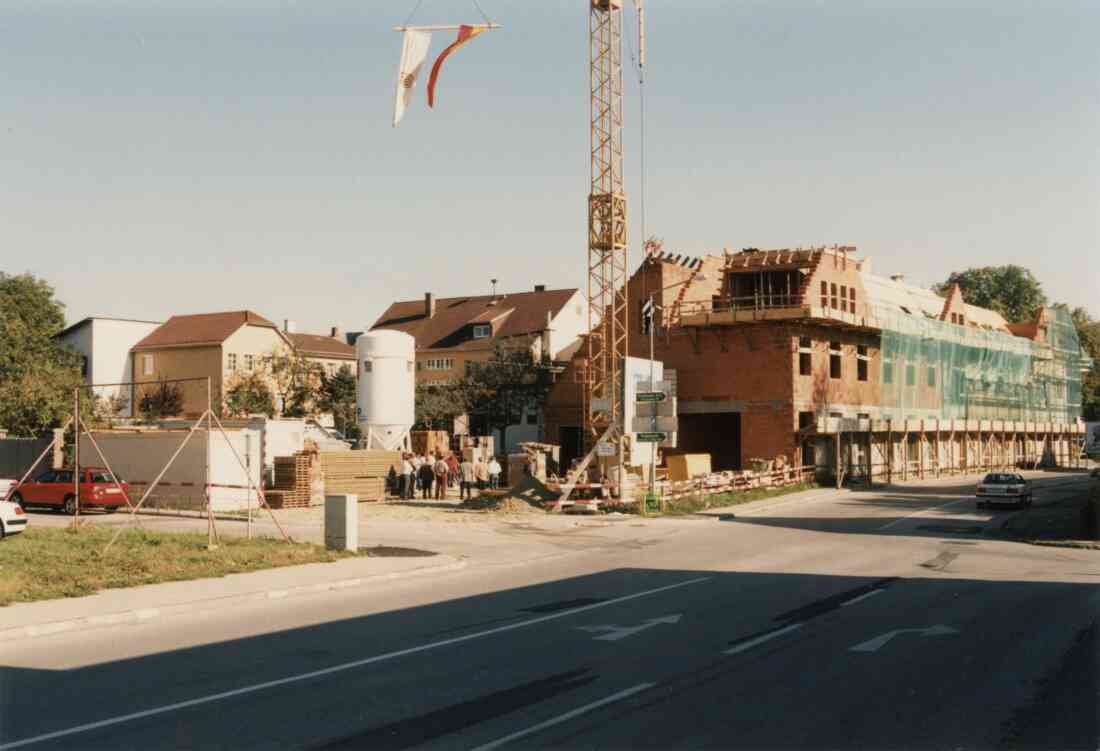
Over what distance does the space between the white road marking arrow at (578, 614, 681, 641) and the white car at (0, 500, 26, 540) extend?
16756mm

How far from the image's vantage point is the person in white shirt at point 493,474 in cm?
4425

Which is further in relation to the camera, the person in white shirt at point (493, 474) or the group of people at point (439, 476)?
the person in white shirt at point (493, 474)

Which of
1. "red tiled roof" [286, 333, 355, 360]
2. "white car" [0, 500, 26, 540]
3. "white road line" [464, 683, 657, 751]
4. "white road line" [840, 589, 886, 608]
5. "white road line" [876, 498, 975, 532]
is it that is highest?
"red tiled roof" [286, 333, 355, 360]

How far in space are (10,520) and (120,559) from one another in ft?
22.6

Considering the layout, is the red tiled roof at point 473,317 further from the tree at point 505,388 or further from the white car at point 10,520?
the white car at point 10,520

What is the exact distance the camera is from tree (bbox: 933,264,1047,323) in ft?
421

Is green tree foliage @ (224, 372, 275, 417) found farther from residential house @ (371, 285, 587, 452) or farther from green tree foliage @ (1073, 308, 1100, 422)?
green tree foliage @ (1073, 308, 1100, 422)

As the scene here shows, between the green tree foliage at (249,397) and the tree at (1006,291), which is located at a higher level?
the tree at (1006,291)

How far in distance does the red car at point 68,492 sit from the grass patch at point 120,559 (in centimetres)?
856

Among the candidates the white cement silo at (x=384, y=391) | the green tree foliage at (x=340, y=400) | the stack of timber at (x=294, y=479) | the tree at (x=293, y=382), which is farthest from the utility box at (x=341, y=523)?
the green tree foliage at (x=340, y=400)

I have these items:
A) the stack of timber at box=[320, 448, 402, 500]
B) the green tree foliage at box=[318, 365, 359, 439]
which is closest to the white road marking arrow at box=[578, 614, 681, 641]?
the stack of timber at box=[320, 448, 402, 500]

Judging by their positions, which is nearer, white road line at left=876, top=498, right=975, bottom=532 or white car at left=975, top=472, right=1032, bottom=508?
white road line at left=876, top=498, right=975, bottom=532

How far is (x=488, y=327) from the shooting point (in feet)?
277

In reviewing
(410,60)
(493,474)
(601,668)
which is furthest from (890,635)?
(493,474)
